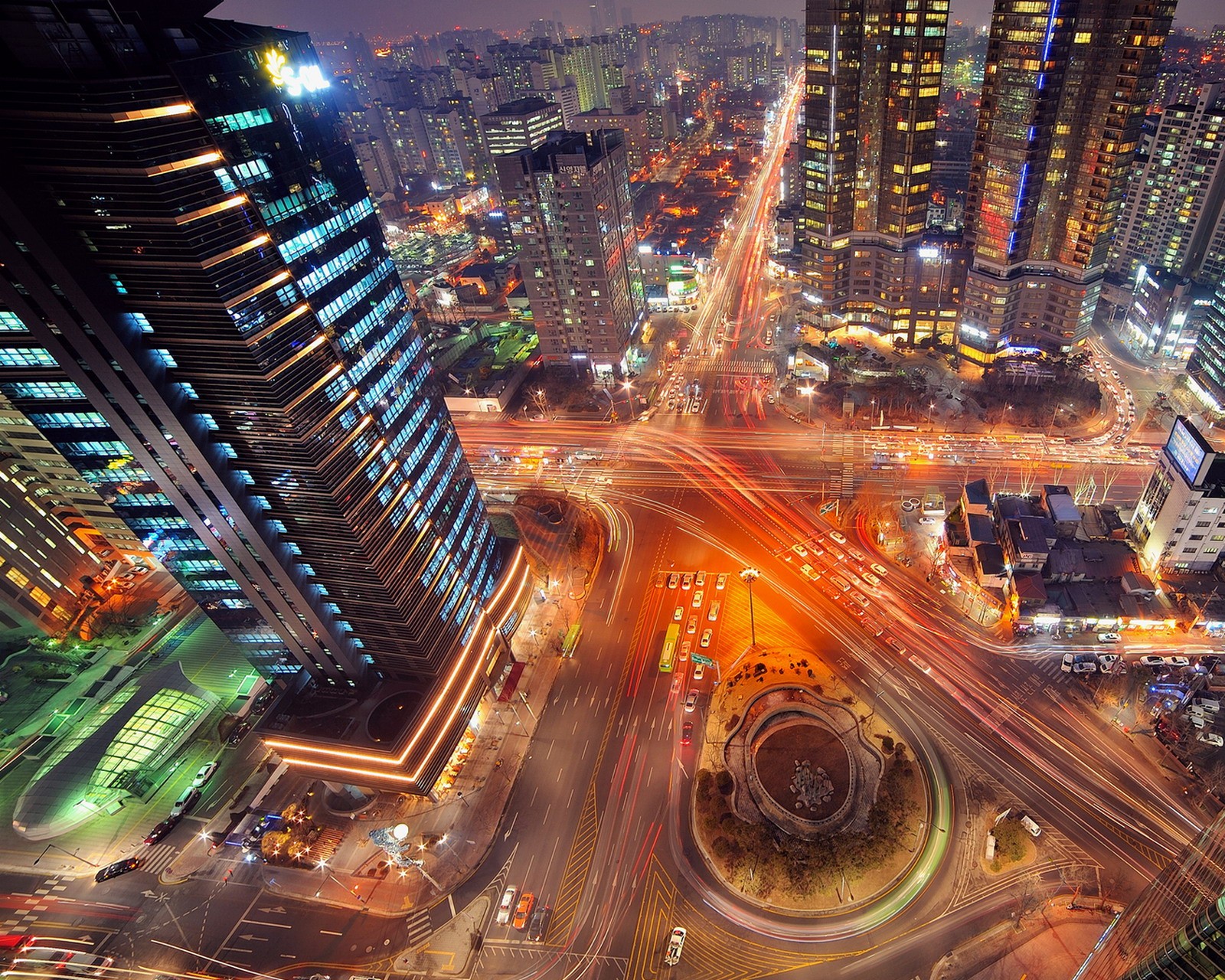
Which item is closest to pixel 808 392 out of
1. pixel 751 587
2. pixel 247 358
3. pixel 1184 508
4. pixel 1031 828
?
pixel 751 587

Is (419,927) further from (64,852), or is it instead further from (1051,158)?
(1051,158)

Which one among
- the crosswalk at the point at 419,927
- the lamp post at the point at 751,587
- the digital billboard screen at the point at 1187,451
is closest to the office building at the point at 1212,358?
the digital billboard screen at the point at 1187,451

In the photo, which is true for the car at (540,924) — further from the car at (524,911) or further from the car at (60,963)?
the car at (60,963)

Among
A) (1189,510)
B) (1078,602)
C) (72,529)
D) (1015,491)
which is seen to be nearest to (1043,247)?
(1015,491)

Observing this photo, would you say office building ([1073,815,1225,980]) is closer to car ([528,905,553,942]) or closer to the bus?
car ([528,905,553,942])

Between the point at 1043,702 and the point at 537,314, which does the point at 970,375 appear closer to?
the point at 1043,702

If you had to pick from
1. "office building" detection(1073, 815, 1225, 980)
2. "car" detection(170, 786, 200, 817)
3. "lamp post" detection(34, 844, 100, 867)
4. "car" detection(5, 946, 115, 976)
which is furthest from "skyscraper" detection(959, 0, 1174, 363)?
"lamp post" detection(34, 844, 100, 867)
